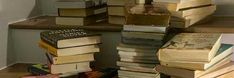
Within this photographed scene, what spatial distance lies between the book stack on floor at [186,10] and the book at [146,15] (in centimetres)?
3

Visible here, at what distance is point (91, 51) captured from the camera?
4.21 feet

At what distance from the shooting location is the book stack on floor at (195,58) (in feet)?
3.45

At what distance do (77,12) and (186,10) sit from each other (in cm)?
39

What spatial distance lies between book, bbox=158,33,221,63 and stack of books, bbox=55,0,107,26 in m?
0.39

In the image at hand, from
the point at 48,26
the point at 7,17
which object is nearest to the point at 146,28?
the point at 48,26

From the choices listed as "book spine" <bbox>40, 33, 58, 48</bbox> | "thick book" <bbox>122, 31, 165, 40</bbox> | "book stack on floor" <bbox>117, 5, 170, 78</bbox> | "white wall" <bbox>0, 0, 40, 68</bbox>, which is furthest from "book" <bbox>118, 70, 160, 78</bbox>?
"white wall" <bbox>0, 0, 40, 68</bbox>

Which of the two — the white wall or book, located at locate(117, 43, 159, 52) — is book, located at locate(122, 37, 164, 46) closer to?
book, located at locate(117, 43, 159, 52)

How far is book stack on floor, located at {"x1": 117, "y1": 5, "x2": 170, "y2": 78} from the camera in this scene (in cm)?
119

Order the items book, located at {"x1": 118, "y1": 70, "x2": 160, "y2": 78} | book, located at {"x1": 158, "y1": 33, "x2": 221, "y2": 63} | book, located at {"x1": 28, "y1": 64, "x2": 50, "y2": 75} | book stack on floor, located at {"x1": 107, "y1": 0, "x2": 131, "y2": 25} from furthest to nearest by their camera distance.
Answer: book stack on floor, located at {"x1": 107, "y1": 0, "x2": 131, "y2": 25} → book, located at {"x1": 28, "y1": 64, "x2": 50, "y2": 75} → book, located at {"x1": 118, "y1": 70, "x2": 160, "y2": 78} → book, located at {"x1": 158, "y1": 33, "x2": 221, "y2": 63}

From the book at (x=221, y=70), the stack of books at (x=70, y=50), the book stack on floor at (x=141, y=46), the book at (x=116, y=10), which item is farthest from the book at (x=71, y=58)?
the book at (x=221, y=70)

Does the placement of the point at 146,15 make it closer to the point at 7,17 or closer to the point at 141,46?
the point at 141,46

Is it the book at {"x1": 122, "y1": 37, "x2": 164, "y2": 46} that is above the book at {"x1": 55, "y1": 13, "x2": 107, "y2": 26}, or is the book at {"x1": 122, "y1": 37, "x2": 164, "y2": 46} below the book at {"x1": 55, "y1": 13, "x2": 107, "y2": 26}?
below

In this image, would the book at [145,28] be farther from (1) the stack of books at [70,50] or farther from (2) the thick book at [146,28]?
(1) the stack of books at [70,50]

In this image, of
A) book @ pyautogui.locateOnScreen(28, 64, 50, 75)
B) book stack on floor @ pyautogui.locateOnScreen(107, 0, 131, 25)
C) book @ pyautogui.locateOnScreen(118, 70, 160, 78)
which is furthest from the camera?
book stack on floor @ pyautogui.locateOnScreen(107, 0, 131, 25)
